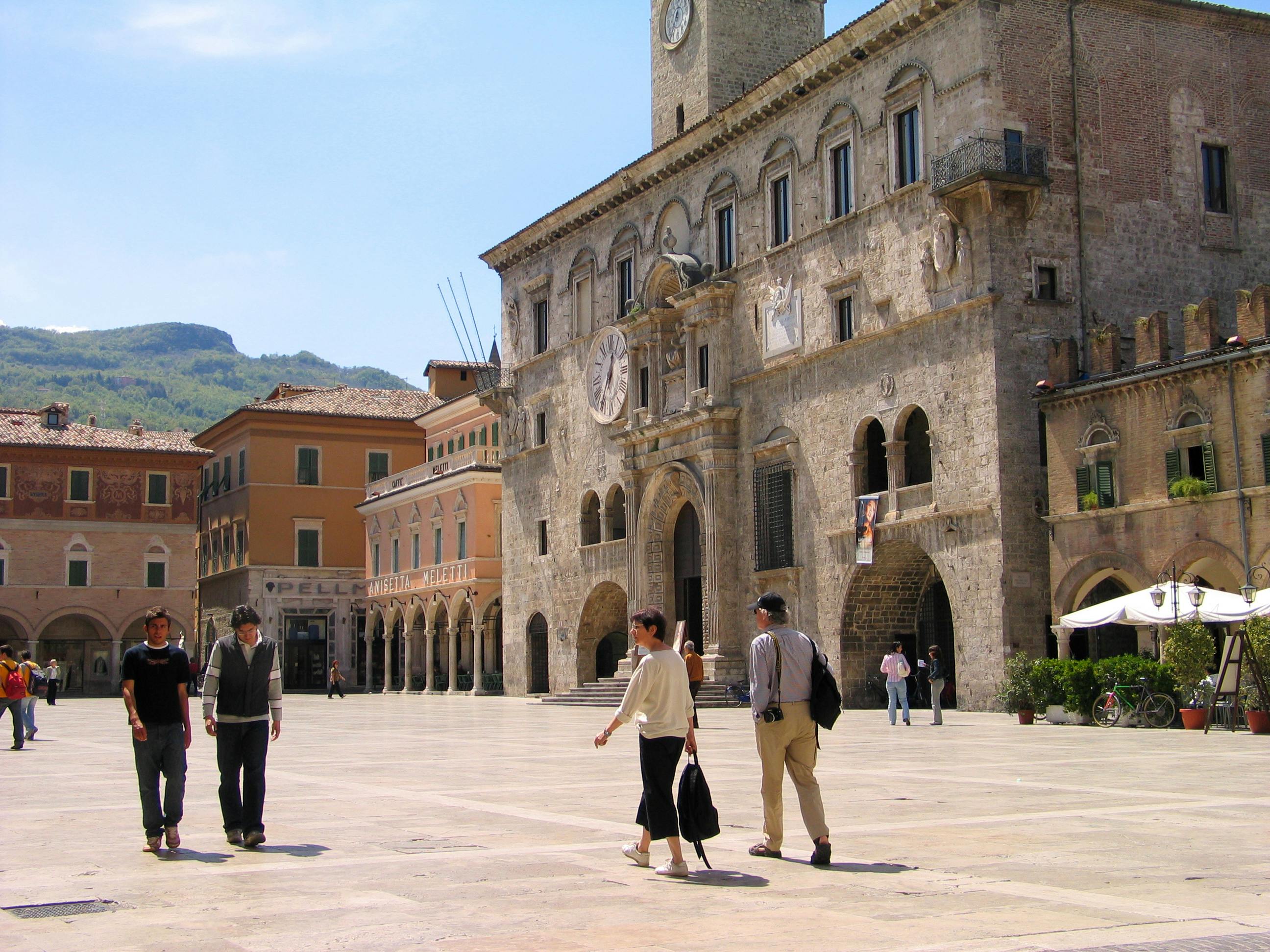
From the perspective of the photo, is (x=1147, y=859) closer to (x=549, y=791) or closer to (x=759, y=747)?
(x=759, y=747)

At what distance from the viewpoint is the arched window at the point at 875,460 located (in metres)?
34.1

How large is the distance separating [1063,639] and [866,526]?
20.5 ft

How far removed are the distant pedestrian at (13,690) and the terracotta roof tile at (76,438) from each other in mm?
43500

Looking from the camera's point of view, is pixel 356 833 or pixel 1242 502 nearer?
pixel 356 833

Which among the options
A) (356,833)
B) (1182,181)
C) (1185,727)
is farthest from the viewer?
(1182,181)

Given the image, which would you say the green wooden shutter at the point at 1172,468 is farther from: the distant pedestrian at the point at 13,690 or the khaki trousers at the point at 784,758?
the distant pedestrian at the point at 13,690

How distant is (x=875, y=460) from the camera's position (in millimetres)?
34438

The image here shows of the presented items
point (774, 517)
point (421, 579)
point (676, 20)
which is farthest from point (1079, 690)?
point (421, 579)

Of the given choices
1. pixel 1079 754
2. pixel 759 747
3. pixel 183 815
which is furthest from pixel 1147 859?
pixel 1079 754

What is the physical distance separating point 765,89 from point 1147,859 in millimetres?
30434

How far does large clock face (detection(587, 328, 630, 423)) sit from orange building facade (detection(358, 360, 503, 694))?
7.59 meters

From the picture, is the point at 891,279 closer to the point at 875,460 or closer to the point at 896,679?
the point at 875,460

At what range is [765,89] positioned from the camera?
37.4m

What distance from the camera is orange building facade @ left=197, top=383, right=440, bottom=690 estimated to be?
216ft
